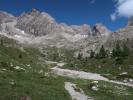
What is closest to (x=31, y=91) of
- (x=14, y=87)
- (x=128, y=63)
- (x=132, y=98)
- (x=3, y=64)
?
(x=14, y=87)

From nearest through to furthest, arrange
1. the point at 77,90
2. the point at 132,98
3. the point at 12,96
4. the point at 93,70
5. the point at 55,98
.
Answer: the point at 12,96 < the point at 55,98 < the point at 132,98 < the point at 77,90 < the point at 93,70

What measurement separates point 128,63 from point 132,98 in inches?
2823

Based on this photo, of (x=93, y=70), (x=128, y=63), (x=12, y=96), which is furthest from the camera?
(x=93, y=70)

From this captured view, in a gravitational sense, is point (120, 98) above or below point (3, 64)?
below

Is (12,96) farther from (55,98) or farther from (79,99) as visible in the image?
(79,99)

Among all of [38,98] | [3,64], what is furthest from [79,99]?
[3,64]

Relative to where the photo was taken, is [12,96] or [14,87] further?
[14,87]

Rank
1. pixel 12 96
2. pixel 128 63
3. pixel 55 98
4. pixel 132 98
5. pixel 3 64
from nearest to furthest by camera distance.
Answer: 1. pixel 12 96
2. pixel 55 98
3. pixel 132 98
4. pixel 3 64
5. pixel 128 63

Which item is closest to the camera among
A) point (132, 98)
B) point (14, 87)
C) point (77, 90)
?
point (14, 87)

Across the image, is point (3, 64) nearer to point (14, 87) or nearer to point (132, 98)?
point (14, 87)

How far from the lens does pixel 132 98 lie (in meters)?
Answer: 45.9

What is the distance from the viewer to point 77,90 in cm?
5088

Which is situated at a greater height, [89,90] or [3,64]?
[3,64]

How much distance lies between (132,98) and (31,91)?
17.0 m
